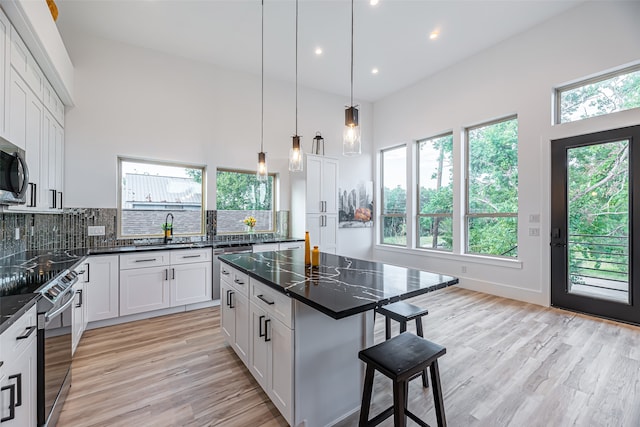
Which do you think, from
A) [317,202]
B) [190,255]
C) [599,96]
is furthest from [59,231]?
[599,96]

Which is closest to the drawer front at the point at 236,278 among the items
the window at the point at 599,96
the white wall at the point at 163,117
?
Answer: the white wall at the point at 163,117

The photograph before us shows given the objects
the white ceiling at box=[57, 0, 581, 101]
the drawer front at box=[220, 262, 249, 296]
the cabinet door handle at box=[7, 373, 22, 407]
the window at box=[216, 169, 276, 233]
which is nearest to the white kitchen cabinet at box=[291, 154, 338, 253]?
the window at box=[216, 169, 276, 233]

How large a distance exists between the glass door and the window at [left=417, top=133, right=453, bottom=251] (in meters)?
1.63

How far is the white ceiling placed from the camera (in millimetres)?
3465

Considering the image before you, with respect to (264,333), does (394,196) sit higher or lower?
higher

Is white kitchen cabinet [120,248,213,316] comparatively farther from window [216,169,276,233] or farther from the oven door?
the oven door

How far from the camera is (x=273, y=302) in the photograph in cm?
180

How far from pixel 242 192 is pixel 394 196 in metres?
3.48

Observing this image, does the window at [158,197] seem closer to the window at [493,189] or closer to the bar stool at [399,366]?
the bar stool at [399,366]

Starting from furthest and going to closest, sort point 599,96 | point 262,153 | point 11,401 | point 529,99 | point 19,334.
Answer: point 529,99 → point 599,96 → point 262,153 → point 19,334 → point 11,401

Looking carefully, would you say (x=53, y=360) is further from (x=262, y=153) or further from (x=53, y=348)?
(x=262, y=153)

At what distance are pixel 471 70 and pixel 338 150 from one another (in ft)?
9.28

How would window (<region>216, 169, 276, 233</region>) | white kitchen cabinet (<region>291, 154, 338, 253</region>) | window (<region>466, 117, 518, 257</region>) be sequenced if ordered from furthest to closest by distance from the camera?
white kitchen cabinet (<region>291, 154, 338, 253</region>), window (<region>216, 169, 276, 233</region>), window (<region>466, 117, 518, 257</region>)

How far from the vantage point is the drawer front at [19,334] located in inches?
46.2
